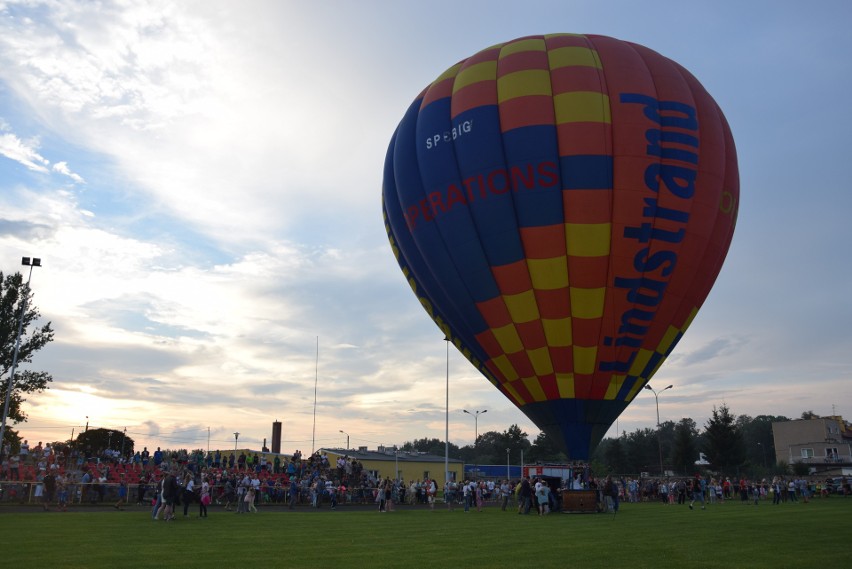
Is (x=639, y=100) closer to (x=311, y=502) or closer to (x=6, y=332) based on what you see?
(x=311, y=502)

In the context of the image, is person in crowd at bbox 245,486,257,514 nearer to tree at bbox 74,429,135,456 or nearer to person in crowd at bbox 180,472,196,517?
person in crowd at bbox 180,472,196,517

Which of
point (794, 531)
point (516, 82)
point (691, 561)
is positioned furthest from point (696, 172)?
point (691, 561)

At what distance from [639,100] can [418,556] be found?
57.2 ft

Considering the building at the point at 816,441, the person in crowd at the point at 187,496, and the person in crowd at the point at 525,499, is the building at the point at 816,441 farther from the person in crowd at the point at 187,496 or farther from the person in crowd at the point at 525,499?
the person in crowd at the point at 187,496

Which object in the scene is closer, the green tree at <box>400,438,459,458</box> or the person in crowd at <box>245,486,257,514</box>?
the person in crowd at <box>245,486,257,514</box>

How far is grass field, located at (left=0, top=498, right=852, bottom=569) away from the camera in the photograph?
10906 mm

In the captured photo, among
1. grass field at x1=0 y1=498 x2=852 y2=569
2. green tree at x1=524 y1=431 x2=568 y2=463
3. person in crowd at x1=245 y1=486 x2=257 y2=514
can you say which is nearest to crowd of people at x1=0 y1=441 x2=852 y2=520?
person in crowd at x1=245 y1=486 x2=257 y2=514

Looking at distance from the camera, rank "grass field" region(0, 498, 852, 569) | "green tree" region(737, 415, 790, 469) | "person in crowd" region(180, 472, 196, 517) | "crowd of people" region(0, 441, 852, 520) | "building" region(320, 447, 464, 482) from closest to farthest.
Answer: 1. "grass field" region(0, 498, 852, 569)
2. "person in crowd" region(180, 472, 196, 517)
3. "crowd of people" region(0, 441, 852, 520)
4. "building" region(320, 447, 464, 482)
5. "green tree" region(737, 415, 790, 469)

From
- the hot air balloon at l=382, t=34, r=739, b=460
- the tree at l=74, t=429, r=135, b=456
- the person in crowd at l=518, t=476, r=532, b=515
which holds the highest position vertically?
the hot air balloon at l=382, t=34, r=739, b=460

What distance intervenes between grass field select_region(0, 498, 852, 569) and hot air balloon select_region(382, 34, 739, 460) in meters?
5.50

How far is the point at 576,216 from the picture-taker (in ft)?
73.8

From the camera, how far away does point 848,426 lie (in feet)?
305

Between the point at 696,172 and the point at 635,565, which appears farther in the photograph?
the point at 696,172

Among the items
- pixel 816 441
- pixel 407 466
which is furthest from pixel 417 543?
pixel 816 441
